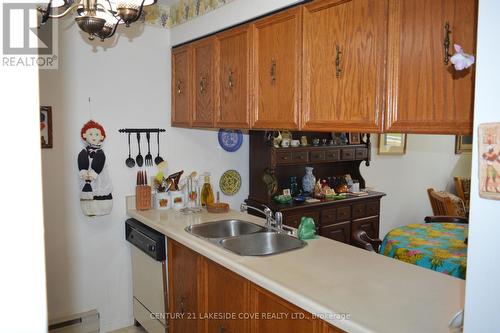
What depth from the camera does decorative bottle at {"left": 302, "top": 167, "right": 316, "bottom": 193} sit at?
12.8 ft

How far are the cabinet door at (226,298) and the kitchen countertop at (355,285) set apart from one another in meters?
0.08

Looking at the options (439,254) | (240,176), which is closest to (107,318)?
(240,176)

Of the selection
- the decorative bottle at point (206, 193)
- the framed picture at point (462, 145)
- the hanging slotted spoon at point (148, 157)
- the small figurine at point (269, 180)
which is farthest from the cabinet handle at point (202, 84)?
the framed picture at point (462, 145)

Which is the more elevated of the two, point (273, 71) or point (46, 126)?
point (273, 71)

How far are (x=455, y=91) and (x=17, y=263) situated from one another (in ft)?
4.47

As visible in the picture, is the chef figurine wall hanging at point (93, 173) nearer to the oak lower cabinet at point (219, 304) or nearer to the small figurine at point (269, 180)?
the oak lower cabinet at point (219, 304)

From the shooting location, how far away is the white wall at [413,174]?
4664 mm

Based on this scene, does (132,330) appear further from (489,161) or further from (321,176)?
(489,161)

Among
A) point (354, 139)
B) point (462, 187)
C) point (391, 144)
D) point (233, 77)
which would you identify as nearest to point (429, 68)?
point (233, 77)

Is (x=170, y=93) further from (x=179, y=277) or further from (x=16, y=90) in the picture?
(x=16, y=90)

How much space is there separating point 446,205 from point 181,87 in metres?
2.91

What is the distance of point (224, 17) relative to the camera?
2.49 m

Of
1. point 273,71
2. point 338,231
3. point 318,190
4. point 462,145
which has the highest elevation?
point 273,71

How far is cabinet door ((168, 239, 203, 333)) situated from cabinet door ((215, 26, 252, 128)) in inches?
34.0
